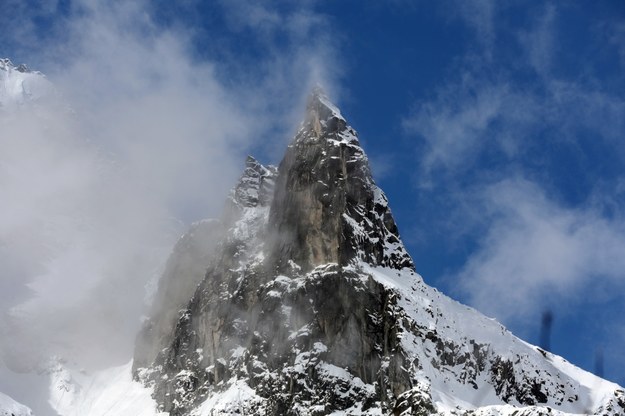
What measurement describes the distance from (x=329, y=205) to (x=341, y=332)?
24871 millimetres

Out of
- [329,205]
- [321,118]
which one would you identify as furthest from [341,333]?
[321,118]

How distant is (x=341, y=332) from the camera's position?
134 metres

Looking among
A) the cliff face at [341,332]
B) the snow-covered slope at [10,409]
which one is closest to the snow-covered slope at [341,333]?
the cliff face at [341,332]

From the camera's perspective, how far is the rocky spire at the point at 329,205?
14600 centimetres

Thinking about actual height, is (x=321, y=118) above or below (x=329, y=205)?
above

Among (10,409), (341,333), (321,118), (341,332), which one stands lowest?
(10,409)

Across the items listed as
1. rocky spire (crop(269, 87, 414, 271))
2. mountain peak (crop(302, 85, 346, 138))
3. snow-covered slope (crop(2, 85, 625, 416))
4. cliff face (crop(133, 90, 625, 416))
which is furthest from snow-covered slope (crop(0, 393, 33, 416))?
mountain peak (crop(302, 85, 346, 138))

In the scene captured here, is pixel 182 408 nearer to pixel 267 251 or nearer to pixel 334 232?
pixel 267 251

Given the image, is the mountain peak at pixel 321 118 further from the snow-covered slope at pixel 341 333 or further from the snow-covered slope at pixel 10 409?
the snow-covered slope at pixel 10 409

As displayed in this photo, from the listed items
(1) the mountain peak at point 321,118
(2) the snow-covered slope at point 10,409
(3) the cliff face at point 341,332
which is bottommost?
(2) the snow-covered slope at point 10,409

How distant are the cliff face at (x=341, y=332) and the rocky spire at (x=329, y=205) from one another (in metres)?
0.23

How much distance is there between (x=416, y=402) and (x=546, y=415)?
19.0m

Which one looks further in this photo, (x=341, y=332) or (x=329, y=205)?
(x=329, y=205)

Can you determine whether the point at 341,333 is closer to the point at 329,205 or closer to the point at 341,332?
the point at 341,332
